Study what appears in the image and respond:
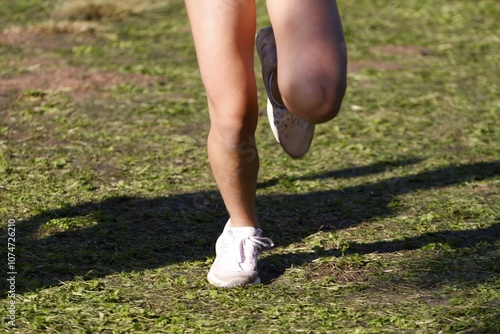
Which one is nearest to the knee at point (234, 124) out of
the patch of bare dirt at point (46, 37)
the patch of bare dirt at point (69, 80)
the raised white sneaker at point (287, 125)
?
the raised white sneaker at point (287, 125)

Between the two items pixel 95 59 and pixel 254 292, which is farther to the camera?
pixel 95 59

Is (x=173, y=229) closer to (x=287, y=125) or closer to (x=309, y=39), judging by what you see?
(x=287, y=125)

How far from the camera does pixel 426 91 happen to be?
6.15 meters

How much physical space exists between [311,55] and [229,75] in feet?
1.03

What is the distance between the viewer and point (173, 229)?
3.88m

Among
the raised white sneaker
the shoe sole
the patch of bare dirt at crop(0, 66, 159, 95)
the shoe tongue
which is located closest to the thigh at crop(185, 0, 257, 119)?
the raised white sneaker

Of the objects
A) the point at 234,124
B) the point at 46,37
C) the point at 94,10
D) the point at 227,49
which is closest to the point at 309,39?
the point at 227,49

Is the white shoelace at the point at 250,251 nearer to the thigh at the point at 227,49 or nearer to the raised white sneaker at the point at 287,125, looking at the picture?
the raised white sneaker at the point at 287,125

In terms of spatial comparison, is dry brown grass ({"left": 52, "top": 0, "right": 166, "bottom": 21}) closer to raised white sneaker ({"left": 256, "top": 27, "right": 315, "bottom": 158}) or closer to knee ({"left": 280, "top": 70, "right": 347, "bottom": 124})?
raised white sneaker ({"left": 256, "top": 27, "right": 315, "bottom": 158})

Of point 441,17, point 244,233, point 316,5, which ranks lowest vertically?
point 441,17

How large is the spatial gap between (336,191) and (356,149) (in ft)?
2.31

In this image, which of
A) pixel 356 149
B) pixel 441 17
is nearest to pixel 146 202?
pixel 356 149

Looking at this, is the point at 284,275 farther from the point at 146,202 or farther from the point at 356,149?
the point at 356,149

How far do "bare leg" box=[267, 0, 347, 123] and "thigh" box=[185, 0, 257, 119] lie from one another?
0.14 m
